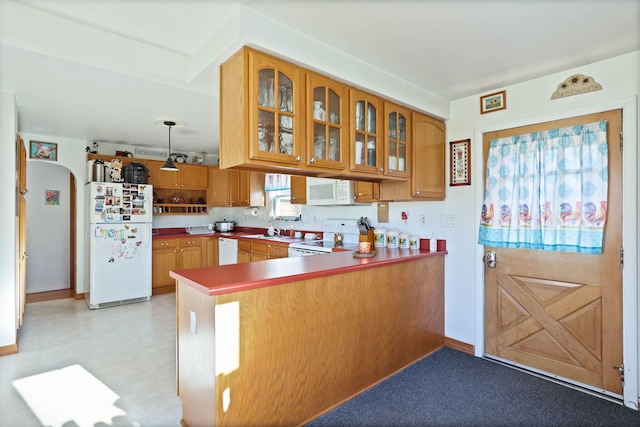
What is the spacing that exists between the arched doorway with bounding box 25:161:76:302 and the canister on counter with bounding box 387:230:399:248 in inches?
191

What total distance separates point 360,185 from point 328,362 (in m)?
1.88

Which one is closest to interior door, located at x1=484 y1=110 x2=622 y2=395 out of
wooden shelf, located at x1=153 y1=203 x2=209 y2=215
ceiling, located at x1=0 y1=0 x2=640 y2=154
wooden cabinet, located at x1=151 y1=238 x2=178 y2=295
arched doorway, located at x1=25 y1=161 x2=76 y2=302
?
ceiling, located at x1=0 y1=0 x2=640 y2=154

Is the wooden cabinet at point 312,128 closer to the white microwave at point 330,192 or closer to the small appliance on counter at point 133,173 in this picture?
the white microwave at point 330,192

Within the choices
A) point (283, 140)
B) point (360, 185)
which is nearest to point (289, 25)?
point (283, 140)

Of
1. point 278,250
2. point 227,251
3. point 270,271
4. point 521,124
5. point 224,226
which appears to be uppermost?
point 521,124

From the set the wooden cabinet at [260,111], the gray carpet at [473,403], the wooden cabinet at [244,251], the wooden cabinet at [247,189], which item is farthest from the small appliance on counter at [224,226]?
the gray carpet at [473,403]

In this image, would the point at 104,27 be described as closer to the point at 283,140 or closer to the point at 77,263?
the point at 283,140

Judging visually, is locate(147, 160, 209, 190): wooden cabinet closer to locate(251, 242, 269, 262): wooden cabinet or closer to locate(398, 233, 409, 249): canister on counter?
locate(251, 242, 269, 262): wooden cabinet

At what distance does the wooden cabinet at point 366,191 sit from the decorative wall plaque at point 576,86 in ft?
5.27

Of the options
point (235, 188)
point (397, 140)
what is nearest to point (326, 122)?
point (397, 140)

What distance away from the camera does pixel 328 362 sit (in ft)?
7.15

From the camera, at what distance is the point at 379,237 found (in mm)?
3529

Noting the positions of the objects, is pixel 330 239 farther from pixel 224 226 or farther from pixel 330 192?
pixel 224 226

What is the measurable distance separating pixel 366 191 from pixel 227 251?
305 centimetres
